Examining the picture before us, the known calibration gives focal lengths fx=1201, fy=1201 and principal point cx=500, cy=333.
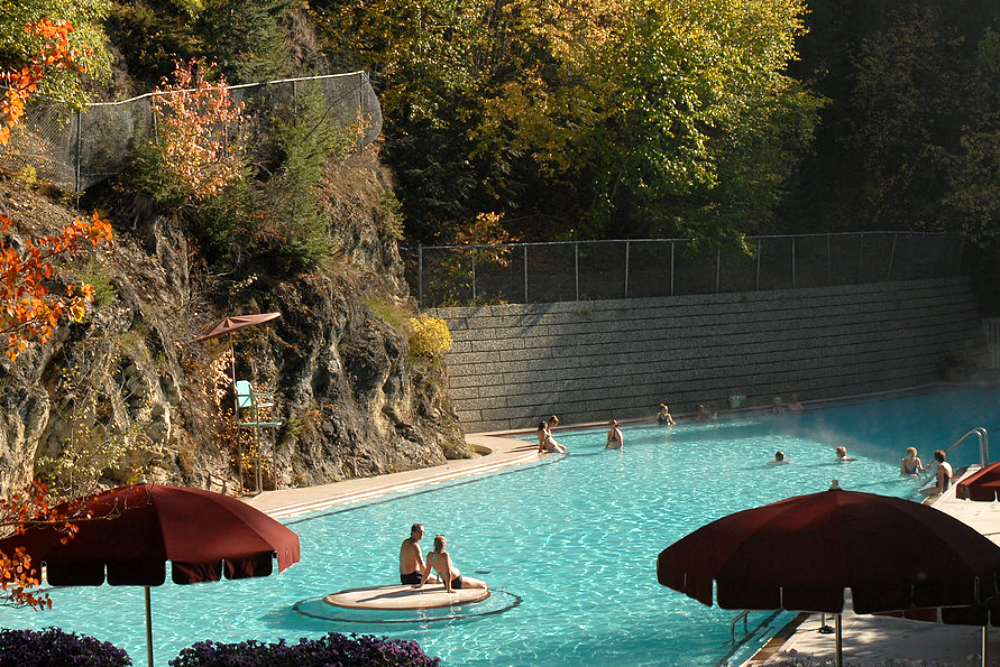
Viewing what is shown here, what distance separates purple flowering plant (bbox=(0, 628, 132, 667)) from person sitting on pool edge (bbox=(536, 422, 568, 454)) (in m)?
17.9

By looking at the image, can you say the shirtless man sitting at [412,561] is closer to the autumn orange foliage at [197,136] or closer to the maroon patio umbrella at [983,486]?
the maroon patio umbrella at [983,486]

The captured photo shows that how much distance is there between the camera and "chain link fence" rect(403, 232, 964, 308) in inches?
1246

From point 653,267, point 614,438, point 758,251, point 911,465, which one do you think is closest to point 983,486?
point 911,465

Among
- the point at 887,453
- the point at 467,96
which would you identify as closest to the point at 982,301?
the point at 887,453

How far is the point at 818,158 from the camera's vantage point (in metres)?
45.2

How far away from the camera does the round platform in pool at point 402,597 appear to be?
14.6 meters

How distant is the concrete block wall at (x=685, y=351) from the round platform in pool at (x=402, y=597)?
15746 millimetres

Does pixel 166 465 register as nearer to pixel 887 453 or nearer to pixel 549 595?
pixel 549 595

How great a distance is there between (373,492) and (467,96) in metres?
17.7

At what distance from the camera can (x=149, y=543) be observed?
891 cm

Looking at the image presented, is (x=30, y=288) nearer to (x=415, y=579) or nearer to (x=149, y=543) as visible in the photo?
(x=149, y=543)

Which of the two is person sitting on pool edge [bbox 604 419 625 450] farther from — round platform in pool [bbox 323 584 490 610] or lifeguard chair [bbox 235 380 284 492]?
round platform in pool [bbox 323 584 490 610]

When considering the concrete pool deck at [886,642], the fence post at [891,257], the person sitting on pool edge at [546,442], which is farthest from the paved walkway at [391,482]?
the fence post at [891,257]

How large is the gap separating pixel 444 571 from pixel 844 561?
858cm
